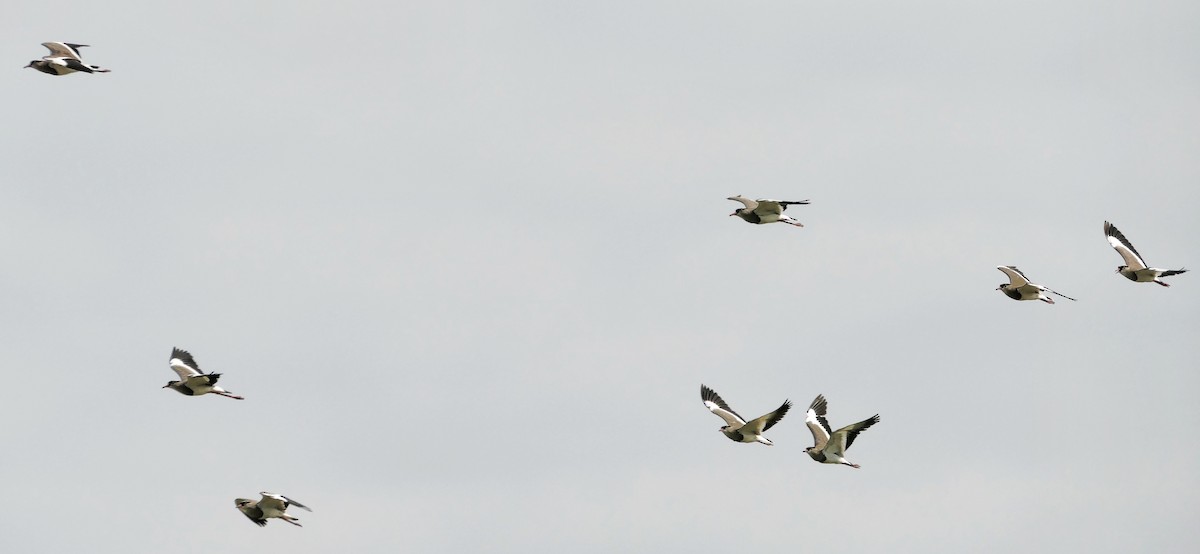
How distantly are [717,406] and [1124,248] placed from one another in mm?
16049

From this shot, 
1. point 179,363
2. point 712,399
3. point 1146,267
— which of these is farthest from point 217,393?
point 1146,267

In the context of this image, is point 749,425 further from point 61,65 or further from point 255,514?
point 61,65

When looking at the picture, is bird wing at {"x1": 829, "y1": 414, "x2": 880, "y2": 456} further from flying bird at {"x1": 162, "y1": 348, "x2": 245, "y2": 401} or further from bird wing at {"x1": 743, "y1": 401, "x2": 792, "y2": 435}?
flying bird at {"x1": 162, "y1": 348, "x2": 245, "y2": 401}

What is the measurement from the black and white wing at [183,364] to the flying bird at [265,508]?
23.3ft

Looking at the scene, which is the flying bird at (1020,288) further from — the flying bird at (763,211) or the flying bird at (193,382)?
the flying bird at (193,382)

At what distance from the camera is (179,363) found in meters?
73.8

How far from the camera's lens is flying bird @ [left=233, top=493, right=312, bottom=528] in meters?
65.4

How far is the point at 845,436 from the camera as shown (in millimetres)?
69312

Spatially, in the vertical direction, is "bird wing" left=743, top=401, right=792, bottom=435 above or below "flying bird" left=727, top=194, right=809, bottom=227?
below

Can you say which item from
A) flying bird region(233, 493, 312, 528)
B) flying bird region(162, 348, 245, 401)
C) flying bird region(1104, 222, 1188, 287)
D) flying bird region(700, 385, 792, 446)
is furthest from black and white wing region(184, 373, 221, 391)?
flying bird region(1104, 222, 1188, 287)

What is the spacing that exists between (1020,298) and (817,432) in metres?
10.3

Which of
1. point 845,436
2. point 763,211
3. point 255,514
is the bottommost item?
point 255,514

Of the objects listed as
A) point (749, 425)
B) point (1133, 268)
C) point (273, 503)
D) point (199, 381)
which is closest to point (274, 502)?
point (273, 503)

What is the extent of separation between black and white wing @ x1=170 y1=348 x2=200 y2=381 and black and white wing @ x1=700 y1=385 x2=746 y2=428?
58.7 ft
